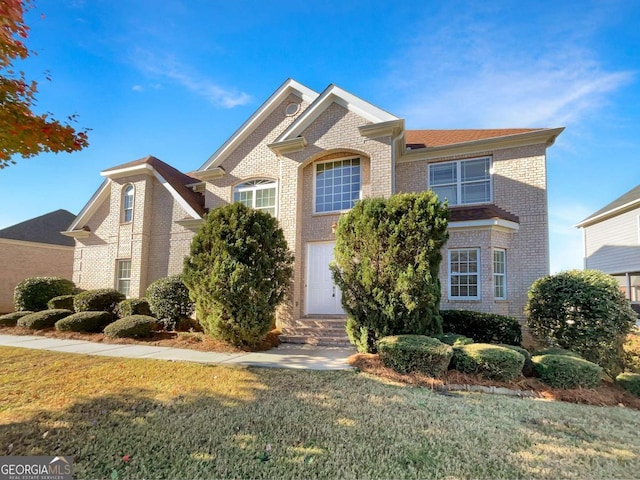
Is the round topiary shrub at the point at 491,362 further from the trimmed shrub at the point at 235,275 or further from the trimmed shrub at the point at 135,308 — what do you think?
the trimmed shrub at the point at 135,308

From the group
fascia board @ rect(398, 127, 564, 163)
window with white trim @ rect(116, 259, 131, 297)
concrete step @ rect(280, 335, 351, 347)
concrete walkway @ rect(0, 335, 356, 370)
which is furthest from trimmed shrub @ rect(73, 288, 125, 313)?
fascia board @ rect(398, 127, 564, 163)

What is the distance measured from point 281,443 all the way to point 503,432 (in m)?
2.65

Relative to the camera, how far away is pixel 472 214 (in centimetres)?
1137

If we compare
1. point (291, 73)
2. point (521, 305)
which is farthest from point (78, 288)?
point (521, 305)

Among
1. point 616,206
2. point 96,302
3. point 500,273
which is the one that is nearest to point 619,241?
point 616,206

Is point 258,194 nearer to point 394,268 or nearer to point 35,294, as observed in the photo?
point 394,268

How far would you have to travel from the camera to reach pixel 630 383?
20.5ft

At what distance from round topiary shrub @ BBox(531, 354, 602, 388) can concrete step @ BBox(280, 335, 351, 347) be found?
4.61 metres

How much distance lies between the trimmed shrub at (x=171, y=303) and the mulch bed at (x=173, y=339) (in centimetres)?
59

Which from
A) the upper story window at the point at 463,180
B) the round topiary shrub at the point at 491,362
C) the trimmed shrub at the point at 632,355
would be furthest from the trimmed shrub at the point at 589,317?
the upper story window at the point at 463,180

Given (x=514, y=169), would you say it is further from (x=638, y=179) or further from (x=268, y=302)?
(x=638, y=179)

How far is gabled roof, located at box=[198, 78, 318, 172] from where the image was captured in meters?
13.0

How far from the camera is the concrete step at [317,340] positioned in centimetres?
919

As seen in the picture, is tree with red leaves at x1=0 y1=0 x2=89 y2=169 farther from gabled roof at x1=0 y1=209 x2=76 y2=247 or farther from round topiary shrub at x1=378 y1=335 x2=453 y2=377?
gabled roof at x1=0 y1=209 x2=76 y2=247
